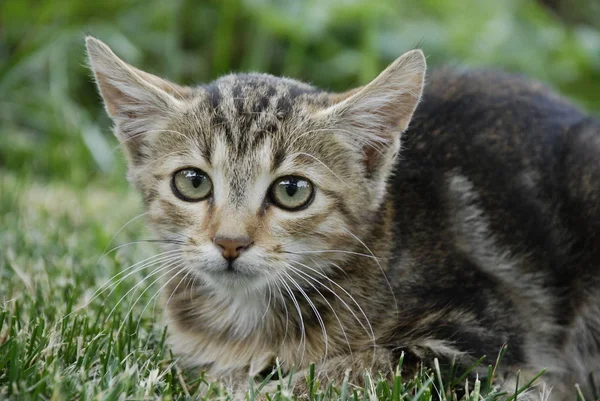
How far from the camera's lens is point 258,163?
228 centimetres

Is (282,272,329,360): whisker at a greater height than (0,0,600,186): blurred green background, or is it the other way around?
(0,0,600,186): blurred green background

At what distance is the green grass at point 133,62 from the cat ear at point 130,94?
2.31 feet

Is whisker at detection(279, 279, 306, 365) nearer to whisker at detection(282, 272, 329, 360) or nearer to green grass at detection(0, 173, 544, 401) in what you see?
whisker at detection(282, 272, 329, 360)

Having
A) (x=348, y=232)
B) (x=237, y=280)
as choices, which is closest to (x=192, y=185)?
(x=237, y=280)

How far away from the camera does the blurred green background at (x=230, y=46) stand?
546 cm

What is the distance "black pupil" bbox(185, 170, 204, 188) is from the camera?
235cm

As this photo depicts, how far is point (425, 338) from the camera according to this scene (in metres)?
2.32

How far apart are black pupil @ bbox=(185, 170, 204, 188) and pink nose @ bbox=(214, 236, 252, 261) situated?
11.0 inches

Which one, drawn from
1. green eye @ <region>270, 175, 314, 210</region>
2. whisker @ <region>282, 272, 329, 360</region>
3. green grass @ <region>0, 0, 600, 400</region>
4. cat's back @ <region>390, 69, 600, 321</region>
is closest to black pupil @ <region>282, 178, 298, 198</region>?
green eye @ <region>270, 175, 314, 210</region>

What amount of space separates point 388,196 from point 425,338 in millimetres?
520

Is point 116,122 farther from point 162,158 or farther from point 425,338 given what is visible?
point 425,338

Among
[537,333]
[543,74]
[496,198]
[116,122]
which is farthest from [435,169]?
[543,74]

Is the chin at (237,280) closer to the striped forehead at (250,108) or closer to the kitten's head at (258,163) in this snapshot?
the kitten's head at (258,163)

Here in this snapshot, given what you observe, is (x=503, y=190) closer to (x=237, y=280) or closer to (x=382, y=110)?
(x=382, y=110)
